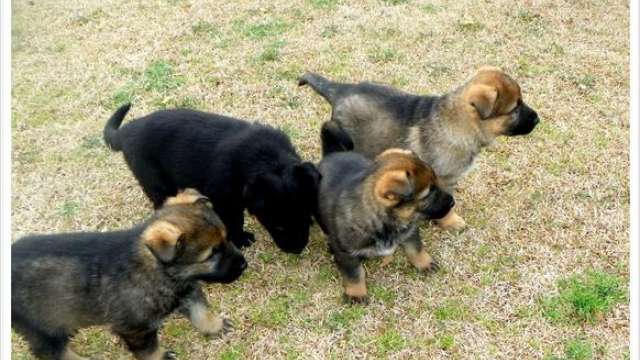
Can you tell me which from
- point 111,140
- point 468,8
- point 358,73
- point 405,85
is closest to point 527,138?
point 405,85

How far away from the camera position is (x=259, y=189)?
15.4ft

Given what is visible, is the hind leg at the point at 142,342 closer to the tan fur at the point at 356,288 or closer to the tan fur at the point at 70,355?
the tan fur at the point at 70,355

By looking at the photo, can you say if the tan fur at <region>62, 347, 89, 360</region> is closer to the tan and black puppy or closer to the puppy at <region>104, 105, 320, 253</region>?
the puppy at <region>104, 105, 320, 253</region>

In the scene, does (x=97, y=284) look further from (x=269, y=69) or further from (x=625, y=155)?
(x=625, y=155)

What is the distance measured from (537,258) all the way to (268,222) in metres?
2.23

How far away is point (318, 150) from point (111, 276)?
2.90 metres

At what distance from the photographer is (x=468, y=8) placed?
338 inches

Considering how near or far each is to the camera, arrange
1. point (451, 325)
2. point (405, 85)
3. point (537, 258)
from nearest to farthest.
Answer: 1. point (451, 325)
2. point (537, 258)
3. point (405, 85)

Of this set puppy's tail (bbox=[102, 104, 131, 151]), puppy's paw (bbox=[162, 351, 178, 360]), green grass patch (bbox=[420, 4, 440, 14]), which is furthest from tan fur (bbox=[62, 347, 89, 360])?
green grass patch (bbox=[420, 4, 440, 14])

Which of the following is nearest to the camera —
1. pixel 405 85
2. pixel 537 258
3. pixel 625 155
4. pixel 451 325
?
pixel 451 325

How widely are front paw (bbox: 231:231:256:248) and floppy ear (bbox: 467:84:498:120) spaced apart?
2.19m

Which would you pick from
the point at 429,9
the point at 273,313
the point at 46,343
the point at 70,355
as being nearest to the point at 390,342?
the point at 273,313

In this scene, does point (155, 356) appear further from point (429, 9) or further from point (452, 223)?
point (429, 9)

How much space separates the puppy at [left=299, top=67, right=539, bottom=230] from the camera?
194 inches
